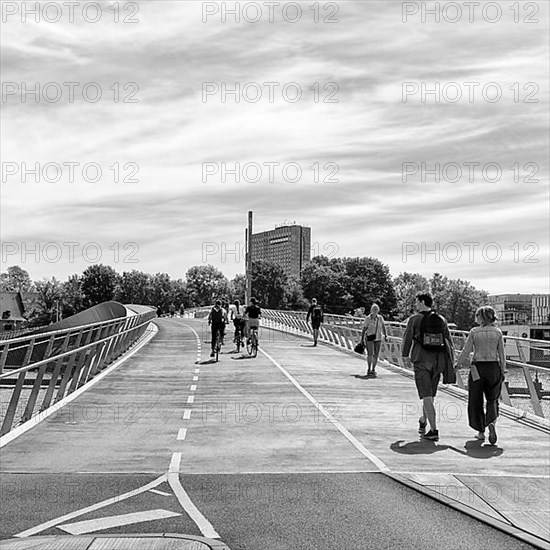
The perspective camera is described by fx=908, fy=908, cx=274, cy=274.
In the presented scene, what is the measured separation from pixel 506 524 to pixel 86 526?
12.0ft

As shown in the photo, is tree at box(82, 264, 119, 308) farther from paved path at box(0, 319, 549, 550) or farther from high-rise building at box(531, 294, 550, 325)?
paved path at box(0, 319, 549, 550)

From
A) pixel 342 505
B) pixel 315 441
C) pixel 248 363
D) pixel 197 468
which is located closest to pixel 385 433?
pixel 315 441

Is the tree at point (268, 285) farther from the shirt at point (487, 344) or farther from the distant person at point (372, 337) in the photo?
the shirt at point (487, 344)

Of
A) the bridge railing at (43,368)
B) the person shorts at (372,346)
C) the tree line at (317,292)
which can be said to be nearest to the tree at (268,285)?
the tree line at (317,292)

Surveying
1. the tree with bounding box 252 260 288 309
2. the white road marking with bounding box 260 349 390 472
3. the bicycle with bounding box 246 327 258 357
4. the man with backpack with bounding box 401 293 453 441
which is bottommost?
the white road marking with bounding box 260 349 390 472

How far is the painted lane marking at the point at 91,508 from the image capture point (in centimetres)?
737

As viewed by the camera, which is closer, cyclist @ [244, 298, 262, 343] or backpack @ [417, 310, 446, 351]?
backpack @ [417, 310, 446, 351]

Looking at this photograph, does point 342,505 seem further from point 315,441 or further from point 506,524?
point 315,441

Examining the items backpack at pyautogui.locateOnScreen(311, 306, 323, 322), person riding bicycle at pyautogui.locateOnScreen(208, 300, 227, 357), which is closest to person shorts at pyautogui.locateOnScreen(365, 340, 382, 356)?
person riding bicycle at pyautogui.locateOnScreen(208, 300, 227, 357)

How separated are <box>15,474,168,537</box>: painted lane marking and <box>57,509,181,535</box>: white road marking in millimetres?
151

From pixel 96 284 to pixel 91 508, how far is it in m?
182

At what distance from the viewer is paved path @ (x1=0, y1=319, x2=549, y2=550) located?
7.64m

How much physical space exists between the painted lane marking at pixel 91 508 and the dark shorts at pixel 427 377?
14.9 ft

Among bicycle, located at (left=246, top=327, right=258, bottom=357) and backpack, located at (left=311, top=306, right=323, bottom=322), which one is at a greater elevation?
backpack, located at (left=311, top=306, right=323, bottom=322)
